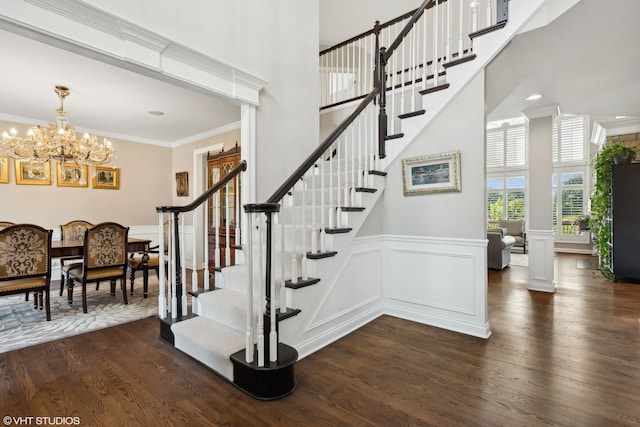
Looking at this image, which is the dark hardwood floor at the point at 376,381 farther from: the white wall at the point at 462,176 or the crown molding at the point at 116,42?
the crown molding at the point at 116,42

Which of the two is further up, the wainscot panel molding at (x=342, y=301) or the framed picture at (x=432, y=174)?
the framed picture at (x=432, y=174)

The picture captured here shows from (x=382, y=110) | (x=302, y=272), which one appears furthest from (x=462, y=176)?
(x=302, y=272)

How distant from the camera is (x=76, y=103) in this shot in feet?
14.3

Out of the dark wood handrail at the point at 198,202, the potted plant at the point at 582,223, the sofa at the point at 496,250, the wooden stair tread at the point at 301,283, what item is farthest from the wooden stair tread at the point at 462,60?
the potted plant at the point at 582,223

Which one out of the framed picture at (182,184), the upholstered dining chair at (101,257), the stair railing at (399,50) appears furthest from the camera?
the framed picture at (182,184)

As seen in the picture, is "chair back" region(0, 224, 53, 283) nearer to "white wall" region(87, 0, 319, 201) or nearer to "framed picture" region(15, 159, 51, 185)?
"white wall" region(87, 0, 319, 201)

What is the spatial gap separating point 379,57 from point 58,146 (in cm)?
413

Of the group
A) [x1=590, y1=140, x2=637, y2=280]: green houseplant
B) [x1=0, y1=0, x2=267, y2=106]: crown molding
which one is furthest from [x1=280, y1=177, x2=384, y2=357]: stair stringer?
[x1=590, y1=140, x2=637, y2=280]: green houseplant

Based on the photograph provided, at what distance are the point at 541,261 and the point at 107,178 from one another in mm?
7597

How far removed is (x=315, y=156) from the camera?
8.30 ft

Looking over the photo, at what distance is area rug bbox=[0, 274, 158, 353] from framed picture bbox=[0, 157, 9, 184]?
203 cm

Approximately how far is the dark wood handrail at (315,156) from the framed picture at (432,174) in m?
0.75

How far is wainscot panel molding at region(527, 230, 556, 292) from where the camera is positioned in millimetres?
4410

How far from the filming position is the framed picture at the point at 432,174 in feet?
9.62
